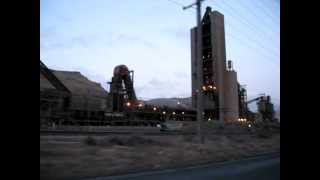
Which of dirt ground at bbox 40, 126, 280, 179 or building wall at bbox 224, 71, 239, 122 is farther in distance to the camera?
building wall at bbox 224, 71, 239, 122

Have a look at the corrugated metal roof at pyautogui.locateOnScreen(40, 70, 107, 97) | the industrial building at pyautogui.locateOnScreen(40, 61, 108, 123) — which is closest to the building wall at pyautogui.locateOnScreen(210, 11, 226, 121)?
the corrugated metal roof at pyautogui.locateOnScreen(40, 70, 107, 97)

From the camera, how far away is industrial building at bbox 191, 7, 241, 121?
2479 inches

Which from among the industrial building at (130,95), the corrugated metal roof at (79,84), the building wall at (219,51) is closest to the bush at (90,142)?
the industrial building at (130,95)

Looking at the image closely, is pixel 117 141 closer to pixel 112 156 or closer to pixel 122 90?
pixel 112 156

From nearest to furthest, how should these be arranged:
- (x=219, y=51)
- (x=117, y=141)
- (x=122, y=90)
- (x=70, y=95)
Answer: (x=117, y=141) < (x=70, y=95) < (x=122, y=90) < (x=219, y=51)

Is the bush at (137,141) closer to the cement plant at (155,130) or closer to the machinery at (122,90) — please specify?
the cement plant at (155,130)

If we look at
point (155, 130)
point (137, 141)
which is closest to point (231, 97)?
point (155, 130)

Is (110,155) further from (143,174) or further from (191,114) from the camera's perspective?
(191,114)

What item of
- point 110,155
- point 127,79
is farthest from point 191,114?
point 110,155

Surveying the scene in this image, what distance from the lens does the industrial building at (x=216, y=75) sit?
6297 cm

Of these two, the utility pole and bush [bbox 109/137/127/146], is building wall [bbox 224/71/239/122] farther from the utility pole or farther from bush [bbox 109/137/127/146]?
bush [bbox 109/137/127/146]

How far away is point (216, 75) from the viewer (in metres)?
67.0

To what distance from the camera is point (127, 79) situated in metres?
56.2
